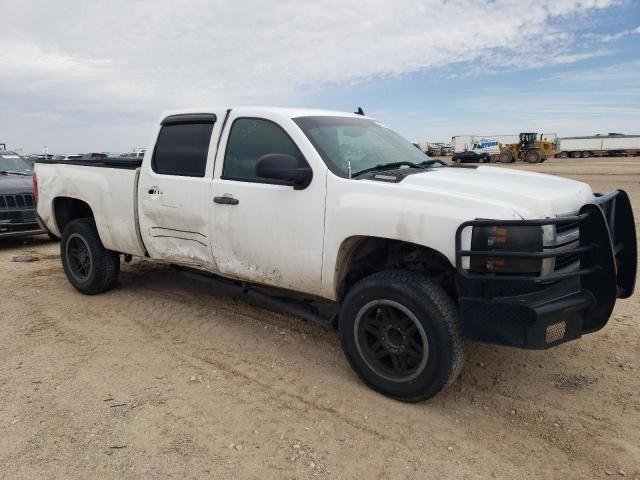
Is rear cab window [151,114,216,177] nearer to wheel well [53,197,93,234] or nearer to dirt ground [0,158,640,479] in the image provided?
dirt ground [0,158,640,479]

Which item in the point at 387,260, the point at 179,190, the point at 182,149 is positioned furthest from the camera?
the point at 182,149

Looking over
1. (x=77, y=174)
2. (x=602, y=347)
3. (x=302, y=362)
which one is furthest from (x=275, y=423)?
(x=77, y=174)

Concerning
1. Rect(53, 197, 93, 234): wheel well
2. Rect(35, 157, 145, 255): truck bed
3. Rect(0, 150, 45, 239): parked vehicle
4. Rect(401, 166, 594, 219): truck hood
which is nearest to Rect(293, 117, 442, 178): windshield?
Rect(401, 166, 594, 219): truck hood

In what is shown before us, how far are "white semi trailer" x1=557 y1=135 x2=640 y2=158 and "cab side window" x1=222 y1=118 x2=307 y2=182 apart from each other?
5830cm

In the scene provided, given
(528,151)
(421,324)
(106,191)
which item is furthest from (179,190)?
(528,151)

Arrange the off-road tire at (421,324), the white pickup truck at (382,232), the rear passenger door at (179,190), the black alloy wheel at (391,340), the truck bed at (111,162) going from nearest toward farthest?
the white pickup truck at (382,232)
the off-road tire at (421,324)
the black alloy wheel at (391,340)
the rear passenger door at (179,190)
the truck bed at (111,162)

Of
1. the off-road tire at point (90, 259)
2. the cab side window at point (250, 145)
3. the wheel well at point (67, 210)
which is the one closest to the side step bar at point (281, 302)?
the cab side window at point (250, 145)

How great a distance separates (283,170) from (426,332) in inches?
55.9

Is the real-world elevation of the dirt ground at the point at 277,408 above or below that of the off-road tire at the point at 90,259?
below

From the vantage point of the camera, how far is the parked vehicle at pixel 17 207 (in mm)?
8477

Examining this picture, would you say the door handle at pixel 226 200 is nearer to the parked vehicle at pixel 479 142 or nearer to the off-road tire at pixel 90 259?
the off-road tire at pixel 90 259

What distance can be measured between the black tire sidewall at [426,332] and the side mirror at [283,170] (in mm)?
832

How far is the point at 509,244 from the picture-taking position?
2793 mm

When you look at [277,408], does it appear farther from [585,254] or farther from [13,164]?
[13,164]
